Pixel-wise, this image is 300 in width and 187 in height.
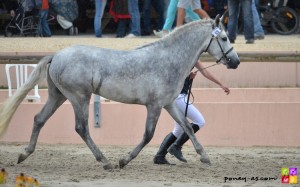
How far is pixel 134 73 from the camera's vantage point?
11.7 m

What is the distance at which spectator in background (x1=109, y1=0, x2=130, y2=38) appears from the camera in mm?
19625

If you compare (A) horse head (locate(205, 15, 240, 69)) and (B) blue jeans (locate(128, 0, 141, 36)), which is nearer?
(A) horse head (locate(205, 15, 240, 69))

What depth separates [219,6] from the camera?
21.2 metres

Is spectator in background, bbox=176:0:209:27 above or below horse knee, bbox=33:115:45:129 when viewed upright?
above

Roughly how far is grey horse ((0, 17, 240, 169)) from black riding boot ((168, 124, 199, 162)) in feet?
1.31

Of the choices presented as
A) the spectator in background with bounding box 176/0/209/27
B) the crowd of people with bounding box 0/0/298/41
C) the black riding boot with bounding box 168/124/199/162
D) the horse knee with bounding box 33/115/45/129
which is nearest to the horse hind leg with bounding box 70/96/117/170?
the horse knee with bounding box 33/115/45/129

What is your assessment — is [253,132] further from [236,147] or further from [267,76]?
[267,76]

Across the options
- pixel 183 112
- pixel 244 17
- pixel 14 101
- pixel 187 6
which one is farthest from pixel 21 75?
pixel 183 112

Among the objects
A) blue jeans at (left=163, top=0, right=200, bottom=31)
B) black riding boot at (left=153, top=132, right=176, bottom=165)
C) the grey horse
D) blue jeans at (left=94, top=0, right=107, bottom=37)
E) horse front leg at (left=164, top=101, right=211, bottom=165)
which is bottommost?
blue jeans at (left=94, top=0, right=107, bottom=37)

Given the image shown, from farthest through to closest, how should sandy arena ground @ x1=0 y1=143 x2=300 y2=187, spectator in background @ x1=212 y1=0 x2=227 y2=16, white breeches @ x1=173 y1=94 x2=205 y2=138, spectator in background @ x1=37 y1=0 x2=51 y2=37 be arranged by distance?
spectator in background @ x1=212 y1=0 x2=227 y2=16 < spectator in background @ x1=37 y1=0 x2=51 y2=37 < white breeches @ x1=173 y1=94 x2=205 y2=138 < sandy arena ground @ x1=0 y1=143 x2=300 y2=187

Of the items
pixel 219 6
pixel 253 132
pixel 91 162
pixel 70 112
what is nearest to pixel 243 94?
pixel 253 132

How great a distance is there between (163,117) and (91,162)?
72.8 inches

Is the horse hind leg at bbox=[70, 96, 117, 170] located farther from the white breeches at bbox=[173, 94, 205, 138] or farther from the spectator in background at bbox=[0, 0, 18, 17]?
the spectator in background at bbox=[0, 0, 18, 17]

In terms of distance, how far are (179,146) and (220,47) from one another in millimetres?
1272
